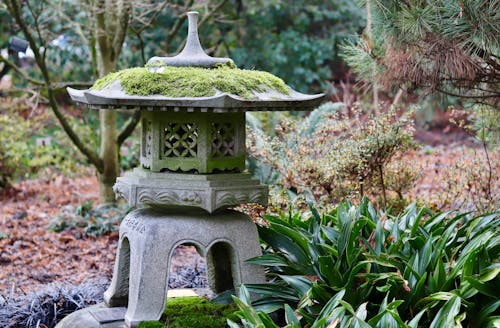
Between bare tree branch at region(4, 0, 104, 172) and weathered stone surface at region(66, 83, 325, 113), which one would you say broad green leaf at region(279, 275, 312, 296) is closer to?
weathered stone surface at region(66, 83, 325, 113)

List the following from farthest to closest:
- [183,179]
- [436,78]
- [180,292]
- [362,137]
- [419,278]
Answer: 1. [362,137]
2. [436,78]
3. [180,292]
4. [183,179]
5. [419,278]

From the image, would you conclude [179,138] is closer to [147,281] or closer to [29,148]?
[147,281]

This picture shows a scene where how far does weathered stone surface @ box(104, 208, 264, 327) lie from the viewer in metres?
3.95

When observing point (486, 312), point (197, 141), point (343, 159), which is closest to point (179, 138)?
point (197, 141)

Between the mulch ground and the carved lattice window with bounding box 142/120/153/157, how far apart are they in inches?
77.6

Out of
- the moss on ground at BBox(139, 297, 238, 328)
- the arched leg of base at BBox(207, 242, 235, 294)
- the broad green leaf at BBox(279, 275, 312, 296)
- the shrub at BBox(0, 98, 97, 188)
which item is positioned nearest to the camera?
the broad green leaf at BBox(279, 275, 312, 296)

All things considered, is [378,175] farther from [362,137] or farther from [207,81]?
[207,81]

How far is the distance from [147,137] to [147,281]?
917 millimetres

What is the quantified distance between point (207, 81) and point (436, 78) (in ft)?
6.77

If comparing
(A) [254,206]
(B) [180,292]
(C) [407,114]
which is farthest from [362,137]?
(B) [180,292]

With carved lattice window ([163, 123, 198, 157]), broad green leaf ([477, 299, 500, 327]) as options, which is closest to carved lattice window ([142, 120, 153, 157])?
carved lattice window ([163, 123, 198, 157])

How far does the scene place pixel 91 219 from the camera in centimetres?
799

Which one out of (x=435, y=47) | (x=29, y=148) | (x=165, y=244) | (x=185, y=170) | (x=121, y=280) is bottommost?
(x=121, y=280)

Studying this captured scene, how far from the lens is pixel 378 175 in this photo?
6.43 m
